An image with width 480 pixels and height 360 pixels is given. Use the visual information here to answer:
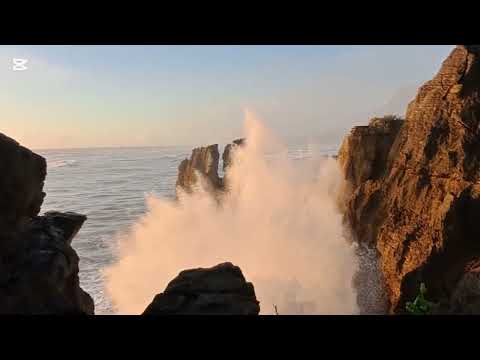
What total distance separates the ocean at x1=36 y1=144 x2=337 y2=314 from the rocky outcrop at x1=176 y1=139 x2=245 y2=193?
6.81 meters

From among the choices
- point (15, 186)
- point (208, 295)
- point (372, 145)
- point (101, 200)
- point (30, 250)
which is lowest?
point (101, 200)

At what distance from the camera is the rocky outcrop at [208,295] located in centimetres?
550

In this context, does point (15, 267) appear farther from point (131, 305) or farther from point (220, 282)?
point (131, 305)

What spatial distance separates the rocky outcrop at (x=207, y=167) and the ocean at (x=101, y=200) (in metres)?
6.81

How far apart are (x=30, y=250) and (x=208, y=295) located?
2866 millimetres

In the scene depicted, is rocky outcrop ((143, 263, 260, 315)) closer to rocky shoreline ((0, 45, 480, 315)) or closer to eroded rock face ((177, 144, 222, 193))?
rocky shoreline ((0, 45, 480, 315))

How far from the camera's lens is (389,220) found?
15008 mm

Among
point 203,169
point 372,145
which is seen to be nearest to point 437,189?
point 372,145

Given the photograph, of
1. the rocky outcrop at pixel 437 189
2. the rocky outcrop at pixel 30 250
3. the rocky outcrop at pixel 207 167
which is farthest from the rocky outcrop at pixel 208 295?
the rocky outcrop at pixel 207 167

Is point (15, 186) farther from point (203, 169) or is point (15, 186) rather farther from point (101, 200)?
point (101, 200)
